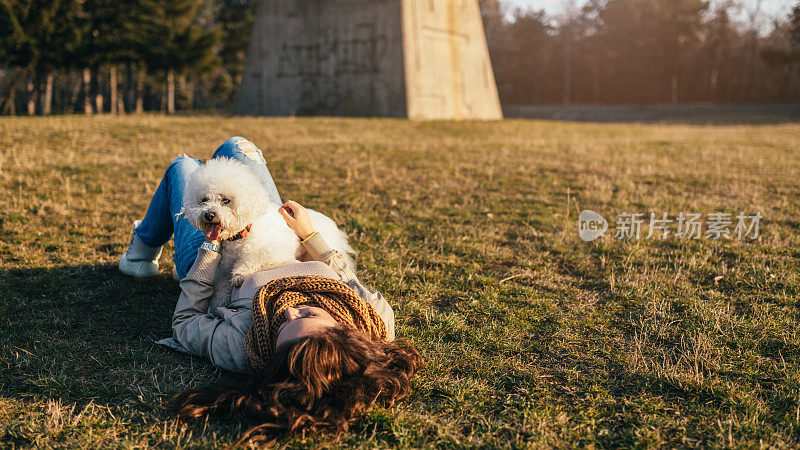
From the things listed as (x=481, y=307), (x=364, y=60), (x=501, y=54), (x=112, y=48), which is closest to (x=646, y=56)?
(x=501, y=54)

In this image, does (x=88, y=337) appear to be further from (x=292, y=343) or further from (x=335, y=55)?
(x=335, y=55)

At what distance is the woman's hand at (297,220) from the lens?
12.3 feet

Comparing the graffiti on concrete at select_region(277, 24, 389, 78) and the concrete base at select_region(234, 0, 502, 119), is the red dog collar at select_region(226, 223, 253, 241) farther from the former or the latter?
the graffiti on concrete at select_region(277, 24, 389, 78)

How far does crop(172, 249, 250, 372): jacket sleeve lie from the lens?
334 centimetres

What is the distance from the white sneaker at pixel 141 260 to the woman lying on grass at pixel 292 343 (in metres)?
1.15

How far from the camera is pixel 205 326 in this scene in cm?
355

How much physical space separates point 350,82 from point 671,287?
17.4 metres

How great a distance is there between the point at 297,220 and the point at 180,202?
1040 mm

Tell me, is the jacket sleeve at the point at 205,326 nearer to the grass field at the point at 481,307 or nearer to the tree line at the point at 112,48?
the grass field at the point at 481,307

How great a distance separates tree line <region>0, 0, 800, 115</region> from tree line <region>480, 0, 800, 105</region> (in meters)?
0.10

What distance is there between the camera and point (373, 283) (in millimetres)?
5227

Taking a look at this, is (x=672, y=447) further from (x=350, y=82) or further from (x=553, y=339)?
(x=350, y=82)

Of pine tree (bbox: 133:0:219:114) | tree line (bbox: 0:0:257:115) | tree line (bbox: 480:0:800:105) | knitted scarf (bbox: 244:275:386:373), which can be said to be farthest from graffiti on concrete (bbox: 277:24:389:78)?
tree line (bbox: 480:0:800:105)

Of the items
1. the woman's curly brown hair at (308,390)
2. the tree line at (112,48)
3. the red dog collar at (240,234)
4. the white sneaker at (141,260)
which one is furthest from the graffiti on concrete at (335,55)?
the woman's curly brown hair at (308,390)
